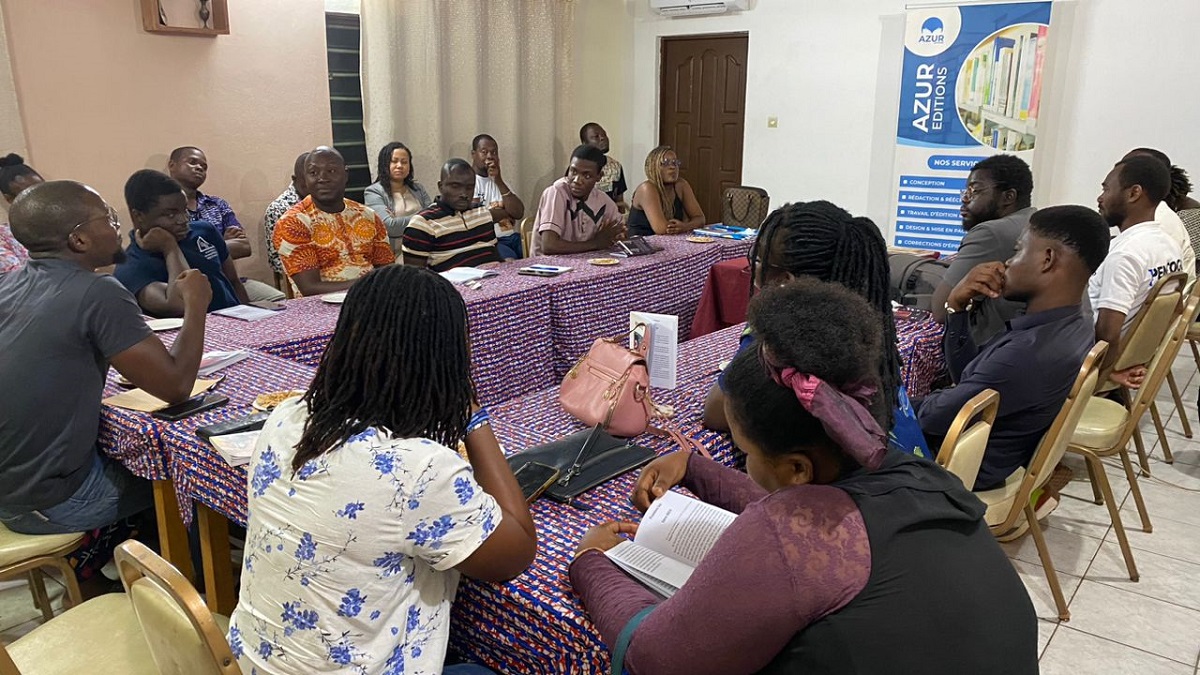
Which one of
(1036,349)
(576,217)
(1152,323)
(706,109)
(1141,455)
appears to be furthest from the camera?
(706,109)

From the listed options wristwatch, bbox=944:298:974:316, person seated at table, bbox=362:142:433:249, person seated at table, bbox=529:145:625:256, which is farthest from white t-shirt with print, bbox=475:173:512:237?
wristwatch, bbox=944:298:974:316

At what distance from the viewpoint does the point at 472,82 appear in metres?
6.32

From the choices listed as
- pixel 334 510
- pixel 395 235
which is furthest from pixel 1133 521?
pixel 395 235

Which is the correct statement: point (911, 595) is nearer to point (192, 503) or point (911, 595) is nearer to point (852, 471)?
point (852, 471)

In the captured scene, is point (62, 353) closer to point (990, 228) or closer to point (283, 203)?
point (990, 228)

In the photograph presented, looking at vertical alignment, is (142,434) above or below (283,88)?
below

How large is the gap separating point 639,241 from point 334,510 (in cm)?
347

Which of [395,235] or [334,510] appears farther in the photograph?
[395,235]

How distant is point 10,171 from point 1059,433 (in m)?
4.46

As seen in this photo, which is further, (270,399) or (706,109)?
(706,109)

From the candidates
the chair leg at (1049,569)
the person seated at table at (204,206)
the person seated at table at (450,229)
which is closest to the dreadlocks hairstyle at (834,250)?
the chair leg at (1049,569)

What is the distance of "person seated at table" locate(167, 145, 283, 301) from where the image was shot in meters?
4.38

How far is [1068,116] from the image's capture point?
583 centimetres

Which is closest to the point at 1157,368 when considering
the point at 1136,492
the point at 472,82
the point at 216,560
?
the point at 1136,492
